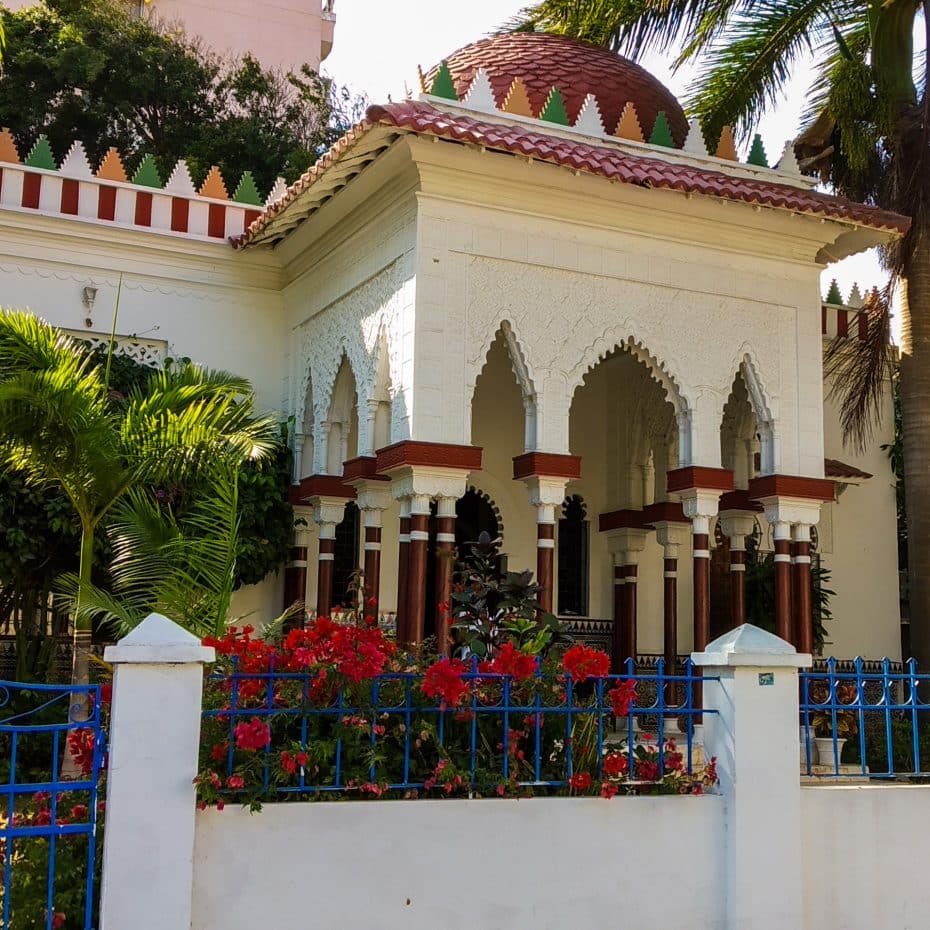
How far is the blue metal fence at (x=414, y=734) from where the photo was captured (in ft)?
18.0

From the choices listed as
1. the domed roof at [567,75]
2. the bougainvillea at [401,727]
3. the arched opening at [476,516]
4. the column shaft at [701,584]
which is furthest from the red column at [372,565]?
the bougainvillea at [401,727]

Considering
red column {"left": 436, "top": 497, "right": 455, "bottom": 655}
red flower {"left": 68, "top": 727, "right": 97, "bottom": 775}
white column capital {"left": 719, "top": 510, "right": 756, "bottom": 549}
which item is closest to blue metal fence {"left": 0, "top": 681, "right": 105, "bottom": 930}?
red flower {"left": 68, "top": 727, "right": 97, "bottom": 775}

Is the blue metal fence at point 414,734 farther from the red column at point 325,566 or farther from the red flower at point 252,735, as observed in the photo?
the red column at point 325,566

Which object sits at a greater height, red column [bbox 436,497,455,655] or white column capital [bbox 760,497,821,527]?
white column capital [bbox 760,497,821,527]

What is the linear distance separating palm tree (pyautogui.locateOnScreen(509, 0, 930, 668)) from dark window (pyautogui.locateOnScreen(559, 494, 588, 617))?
3029mm

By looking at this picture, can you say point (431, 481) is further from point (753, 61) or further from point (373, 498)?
point (753, 61)

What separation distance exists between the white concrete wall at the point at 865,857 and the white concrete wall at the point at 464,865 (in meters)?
0.53

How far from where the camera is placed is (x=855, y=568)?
47.3ft

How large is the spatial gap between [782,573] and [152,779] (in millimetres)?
7382

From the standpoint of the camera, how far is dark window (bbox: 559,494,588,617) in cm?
1380

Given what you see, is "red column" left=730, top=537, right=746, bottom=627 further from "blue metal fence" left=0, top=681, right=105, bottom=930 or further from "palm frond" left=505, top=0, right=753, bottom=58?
"blue metal fence" left=0, top=681, right=105, bottom=930

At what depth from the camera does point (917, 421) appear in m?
12.1

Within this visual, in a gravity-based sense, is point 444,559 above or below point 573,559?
below

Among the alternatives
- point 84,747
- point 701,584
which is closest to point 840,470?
point 701,584
